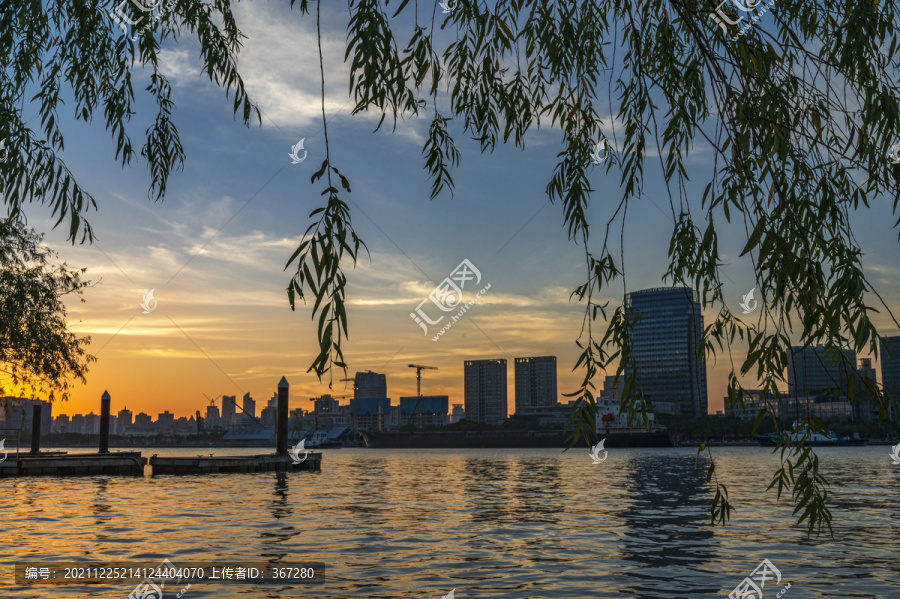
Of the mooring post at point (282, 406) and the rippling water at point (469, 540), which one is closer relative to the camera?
the rippling water at point (469, 540)

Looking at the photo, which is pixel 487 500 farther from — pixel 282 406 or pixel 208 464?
pixel 208 464

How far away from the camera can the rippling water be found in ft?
36.0

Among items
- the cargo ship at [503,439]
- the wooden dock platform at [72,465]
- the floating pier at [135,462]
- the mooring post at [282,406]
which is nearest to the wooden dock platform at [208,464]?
the floating pier at [135,462]

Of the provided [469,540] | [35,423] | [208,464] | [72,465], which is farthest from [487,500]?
[35,423]

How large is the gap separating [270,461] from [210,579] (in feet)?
114

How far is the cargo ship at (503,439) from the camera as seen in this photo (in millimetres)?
124500

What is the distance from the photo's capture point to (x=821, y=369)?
4461mm

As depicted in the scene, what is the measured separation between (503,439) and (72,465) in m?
105

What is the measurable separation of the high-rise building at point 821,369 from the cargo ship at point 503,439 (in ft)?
367

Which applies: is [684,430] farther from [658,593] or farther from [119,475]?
[658,593]

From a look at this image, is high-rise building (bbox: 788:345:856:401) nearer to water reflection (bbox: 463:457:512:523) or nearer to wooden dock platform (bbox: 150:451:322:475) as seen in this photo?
water reflection (bbox: 463:457:512:523)

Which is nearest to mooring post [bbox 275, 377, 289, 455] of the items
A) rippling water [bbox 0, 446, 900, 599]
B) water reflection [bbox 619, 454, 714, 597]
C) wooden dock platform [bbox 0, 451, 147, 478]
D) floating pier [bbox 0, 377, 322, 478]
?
floating pier [bbox 0, 377, 322, 478]

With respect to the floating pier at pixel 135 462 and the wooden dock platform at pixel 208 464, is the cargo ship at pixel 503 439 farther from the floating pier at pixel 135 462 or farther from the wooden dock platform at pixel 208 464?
the wooden dock platform at pixel 208 464

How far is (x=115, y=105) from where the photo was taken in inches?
256
